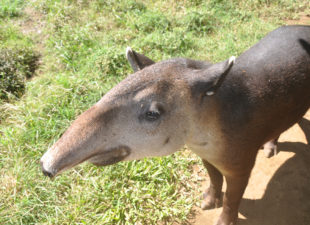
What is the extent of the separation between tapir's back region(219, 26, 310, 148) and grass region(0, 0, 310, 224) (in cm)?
167

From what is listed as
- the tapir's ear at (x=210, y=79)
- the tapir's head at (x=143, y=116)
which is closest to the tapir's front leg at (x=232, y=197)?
the tapir's head at (x=143, y=116)

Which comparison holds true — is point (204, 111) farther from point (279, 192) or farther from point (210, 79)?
point (279, 192)

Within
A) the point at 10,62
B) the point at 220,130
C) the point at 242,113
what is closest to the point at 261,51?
the point at 242,113

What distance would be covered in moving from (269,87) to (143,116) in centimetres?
145

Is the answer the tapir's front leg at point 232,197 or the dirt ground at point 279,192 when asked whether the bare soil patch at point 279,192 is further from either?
the tapir's front leg at point 232,197

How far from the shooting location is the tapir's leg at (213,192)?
358 centimetres

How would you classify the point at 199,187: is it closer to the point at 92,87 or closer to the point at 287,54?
the point at 287,54

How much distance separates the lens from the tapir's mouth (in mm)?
2180

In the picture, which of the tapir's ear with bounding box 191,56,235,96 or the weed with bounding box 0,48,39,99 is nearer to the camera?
the tapir's ear with bounding box 191,56,235,96

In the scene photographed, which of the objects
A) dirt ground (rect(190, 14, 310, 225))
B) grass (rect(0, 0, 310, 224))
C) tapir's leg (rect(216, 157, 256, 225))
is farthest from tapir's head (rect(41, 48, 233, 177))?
dirt ground (rect(190, 14, 310, 225))

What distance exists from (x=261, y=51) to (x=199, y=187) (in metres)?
2.11

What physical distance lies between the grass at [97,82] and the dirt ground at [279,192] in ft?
2.35

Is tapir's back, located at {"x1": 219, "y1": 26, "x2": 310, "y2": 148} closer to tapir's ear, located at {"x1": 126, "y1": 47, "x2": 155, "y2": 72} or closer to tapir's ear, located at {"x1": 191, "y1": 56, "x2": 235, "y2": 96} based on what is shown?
tapir's ear, located at {"x1": 191, "y1": 56, "x2": 235, "y2": 96}

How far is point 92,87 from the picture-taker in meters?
5.39
